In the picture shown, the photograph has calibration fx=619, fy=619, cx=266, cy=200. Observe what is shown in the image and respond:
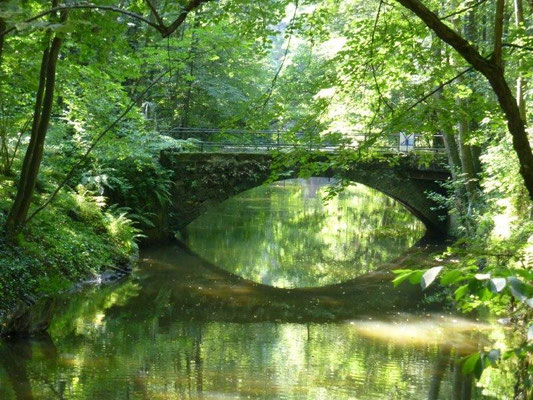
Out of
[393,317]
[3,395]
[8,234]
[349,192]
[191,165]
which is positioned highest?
[349,192]

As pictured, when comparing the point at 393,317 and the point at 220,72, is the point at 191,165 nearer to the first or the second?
the point at 220,72

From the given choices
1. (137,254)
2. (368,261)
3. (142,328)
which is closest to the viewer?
(142,328)

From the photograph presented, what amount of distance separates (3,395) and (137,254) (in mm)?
8943

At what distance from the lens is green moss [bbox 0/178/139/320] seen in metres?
9.12

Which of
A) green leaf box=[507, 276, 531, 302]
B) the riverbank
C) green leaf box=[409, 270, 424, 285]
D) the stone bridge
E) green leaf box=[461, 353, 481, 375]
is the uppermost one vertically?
the stone bridge

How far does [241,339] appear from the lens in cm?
876

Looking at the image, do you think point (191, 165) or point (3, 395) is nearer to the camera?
point (3, 395)

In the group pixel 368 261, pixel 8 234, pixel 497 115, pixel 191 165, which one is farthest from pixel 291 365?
pixel 191 165

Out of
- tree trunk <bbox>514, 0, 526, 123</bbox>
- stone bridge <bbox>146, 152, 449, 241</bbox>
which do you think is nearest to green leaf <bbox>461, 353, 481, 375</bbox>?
tree trunk <bbox>514, 0, 526, 123</bbox>

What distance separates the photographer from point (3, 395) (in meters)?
5.77

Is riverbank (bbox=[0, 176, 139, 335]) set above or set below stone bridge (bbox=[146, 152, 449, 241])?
below

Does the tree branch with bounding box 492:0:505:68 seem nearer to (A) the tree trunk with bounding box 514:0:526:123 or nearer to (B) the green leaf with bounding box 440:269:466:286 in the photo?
(B) the green leaf with bounding box 440:269:466:286

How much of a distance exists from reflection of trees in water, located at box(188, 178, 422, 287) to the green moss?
2.86 m

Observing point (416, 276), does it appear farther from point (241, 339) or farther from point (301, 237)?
point (301, 237)
